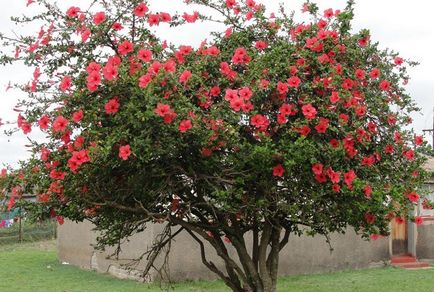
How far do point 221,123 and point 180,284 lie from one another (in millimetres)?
8339

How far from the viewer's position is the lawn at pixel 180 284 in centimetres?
1238

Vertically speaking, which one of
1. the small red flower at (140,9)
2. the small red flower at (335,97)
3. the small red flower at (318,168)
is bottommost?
the small red flower at (318,168)

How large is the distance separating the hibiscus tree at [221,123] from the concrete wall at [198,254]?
20.8ft

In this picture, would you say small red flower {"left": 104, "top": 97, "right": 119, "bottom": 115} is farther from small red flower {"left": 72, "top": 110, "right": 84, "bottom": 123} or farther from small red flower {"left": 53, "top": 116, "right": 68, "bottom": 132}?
small red flower {"left": 53, "top": 116, "right": 68, "bottom": 132}

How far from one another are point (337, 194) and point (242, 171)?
0.96 metres

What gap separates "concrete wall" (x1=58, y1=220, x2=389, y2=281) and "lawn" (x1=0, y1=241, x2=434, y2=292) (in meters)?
0.30

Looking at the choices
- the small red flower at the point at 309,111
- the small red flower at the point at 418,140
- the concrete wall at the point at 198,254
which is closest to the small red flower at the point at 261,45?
the small red flower at the point at 309,111

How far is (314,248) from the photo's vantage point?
1471cm

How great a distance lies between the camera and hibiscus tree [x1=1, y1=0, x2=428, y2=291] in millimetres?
4926

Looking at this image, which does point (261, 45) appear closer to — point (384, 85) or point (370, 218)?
point (384, 85)

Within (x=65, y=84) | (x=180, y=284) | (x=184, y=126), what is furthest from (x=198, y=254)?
(x=184, y=126)

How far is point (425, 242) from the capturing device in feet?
57.1

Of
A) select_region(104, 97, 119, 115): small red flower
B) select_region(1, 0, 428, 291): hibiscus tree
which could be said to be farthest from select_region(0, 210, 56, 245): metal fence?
select_region(104, 97, 119, 115): small red flower

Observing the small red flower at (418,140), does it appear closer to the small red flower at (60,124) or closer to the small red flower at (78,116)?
the small red flower at (78,116)
